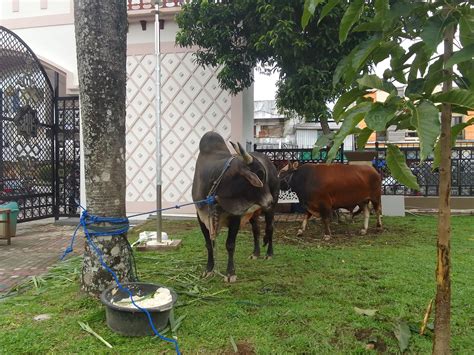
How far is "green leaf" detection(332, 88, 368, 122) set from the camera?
2.06 m

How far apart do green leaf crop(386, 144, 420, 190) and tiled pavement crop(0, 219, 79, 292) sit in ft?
13.6

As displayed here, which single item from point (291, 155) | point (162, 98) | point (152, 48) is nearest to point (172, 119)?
point (162, 98)

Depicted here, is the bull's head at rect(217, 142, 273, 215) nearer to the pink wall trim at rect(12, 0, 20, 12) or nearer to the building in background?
the building in background

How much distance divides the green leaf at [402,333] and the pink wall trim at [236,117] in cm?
589

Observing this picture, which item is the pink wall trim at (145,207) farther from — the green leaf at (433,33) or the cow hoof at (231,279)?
the green leaf at (433,33)

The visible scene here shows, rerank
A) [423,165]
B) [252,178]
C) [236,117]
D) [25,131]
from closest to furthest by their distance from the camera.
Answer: [252,178] → [25,131] → [236,117] → [423,165]

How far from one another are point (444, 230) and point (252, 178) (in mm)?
2000

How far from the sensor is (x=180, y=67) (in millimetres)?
8961

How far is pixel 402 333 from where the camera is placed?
3.07m

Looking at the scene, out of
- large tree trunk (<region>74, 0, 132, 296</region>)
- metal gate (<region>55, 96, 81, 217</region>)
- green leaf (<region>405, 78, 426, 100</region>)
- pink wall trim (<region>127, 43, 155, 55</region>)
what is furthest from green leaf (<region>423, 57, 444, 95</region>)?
metal gate (<region>55, 96, 81, 217</region>)

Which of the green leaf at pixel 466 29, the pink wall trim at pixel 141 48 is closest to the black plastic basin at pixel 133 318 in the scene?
the green leaf at pixel 466 29

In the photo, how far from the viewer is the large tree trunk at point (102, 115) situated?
376cm

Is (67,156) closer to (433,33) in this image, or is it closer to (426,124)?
(433,33)

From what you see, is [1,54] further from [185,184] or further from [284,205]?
[284,205]
